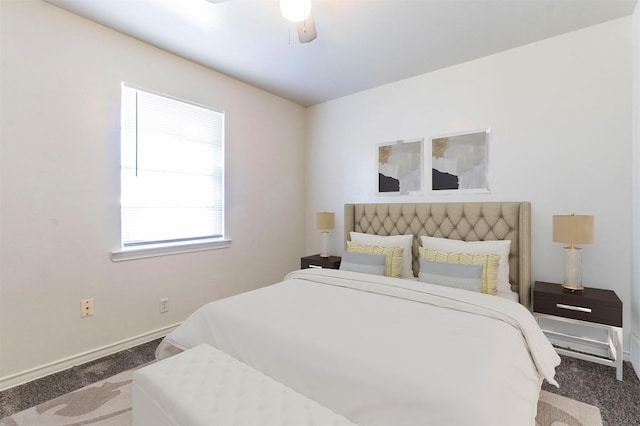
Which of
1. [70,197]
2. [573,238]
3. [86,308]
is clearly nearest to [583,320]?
[573,238]

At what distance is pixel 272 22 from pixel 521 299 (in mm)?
3109

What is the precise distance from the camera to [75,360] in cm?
238

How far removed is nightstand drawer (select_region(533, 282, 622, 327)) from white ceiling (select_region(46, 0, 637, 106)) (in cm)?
215

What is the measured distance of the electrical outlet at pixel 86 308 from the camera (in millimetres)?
2426

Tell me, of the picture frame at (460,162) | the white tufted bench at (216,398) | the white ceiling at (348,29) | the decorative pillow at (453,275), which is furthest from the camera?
the picture frame at (460,162)

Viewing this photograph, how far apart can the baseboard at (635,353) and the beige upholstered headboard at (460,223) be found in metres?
0.70

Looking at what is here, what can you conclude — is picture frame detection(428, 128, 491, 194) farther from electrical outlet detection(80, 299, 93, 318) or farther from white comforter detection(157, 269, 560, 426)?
electrical outlet detection(80, 299, 93, 318)

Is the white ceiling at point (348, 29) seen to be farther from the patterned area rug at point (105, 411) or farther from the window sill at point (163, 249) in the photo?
the patterned area rug at point (105, 411)

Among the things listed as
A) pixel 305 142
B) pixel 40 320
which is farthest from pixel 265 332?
pixel 305 142

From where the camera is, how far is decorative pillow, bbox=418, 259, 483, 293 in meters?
2.35

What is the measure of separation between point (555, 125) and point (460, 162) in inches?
32.1

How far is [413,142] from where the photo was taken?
3443mm

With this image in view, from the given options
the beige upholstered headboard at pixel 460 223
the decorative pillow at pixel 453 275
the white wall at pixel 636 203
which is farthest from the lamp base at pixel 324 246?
the white wall at pixel 636 203

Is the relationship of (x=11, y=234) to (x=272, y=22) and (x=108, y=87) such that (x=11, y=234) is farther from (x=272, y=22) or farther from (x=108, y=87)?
(x=272, y=22)
